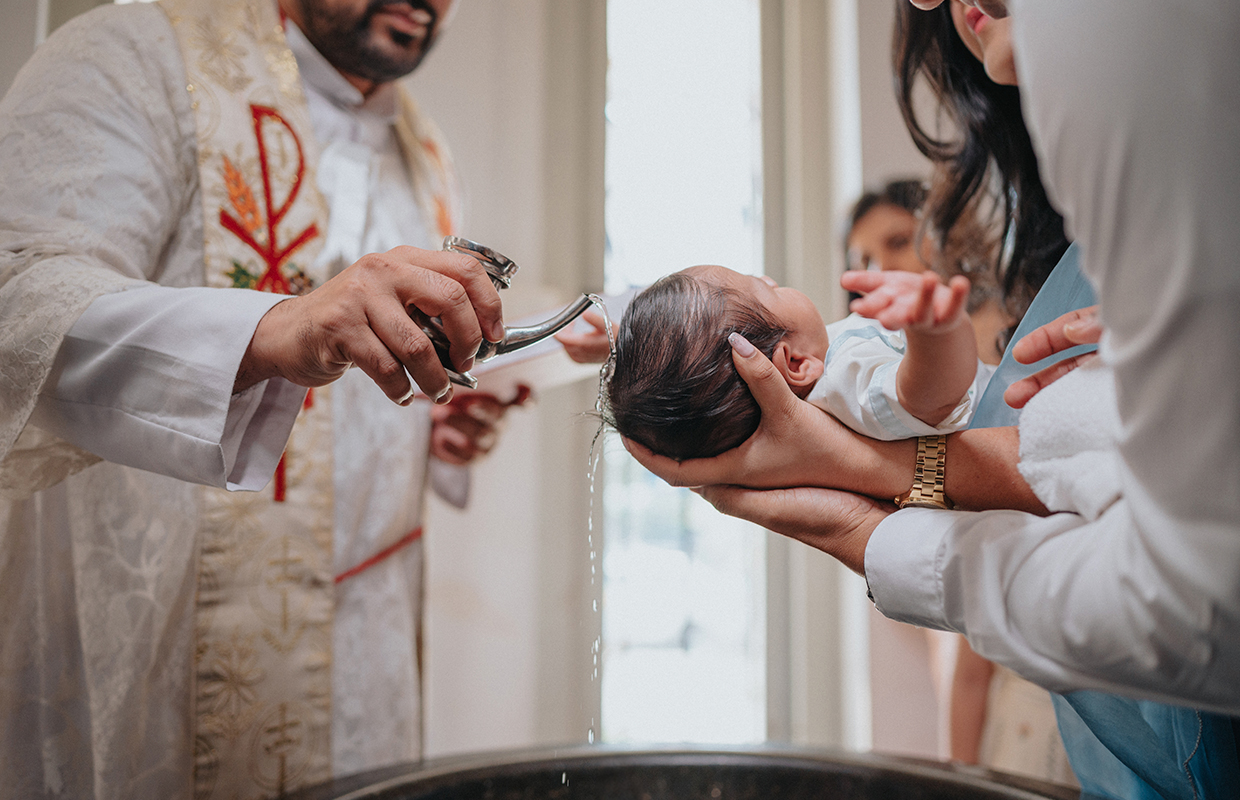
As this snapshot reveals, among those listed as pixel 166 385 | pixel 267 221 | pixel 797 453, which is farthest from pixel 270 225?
pixel 797 453

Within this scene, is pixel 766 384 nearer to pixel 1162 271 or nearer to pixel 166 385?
pixel 1162 271

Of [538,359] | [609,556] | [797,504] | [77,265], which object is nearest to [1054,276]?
[797,504]

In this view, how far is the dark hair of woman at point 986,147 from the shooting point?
4.56 feet

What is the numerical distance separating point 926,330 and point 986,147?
88 centimetres

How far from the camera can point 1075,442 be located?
73 cm

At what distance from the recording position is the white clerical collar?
169 centimetres

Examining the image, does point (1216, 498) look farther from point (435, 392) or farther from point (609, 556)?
point (609, 556)

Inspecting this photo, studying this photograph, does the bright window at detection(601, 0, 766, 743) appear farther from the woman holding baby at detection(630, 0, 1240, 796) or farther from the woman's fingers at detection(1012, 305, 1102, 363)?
the woman holding baby at detection(630, 0, 1240, 796)

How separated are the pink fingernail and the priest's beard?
115 centimetres

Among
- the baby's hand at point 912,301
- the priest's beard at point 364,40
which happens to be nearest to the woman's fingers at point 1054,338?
the baby's hand at point 912,301

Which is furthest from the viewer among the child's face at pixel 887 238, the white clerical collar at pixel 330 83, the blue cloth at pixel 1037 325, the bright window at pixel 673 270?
the bright window at pixel 673 270

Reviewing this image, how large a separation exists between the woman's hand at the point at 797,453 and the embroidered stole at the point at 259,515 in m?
0.84

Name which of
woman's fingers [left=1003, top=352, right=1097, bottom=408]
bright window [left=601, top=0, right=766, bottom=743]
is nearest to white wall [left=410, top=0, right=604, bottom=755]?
bright window [left=601, top=0, right=766, bottom=743]

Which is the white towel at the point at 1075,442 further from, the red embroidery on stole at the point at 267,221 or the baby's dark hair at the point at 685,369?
the red embroidery on stole at the point at 267,221
